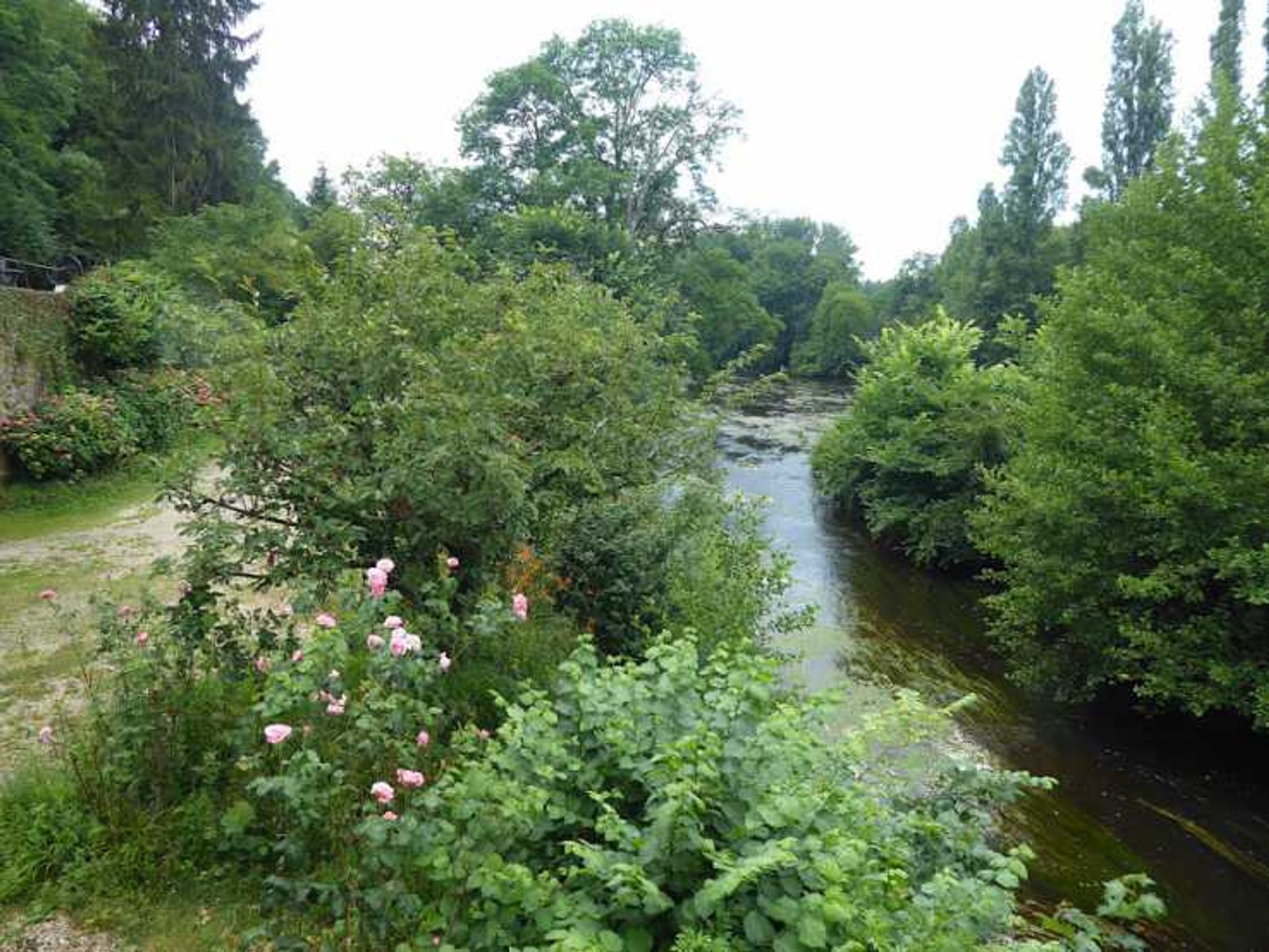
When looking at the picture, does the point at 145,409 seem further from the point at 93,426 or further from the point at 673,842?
the point at 673,842

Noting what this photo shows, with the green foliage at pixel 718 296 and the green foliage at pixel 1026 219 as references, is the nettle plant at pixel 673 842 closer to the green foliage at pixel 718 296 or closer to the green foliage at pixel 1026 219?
the green foliage at pixel 718 296

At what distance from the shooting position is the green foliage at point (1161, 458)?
21.9 feet

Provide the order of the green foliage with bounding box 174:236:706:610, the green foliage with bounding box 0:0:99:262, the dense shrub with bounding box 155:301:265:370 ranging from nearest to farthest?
the green foliage with bounding box 174:236:706:610 → the dense shrub with bounding box 155:301:265:370 → the green foliage with bounding box 0:0:99:262

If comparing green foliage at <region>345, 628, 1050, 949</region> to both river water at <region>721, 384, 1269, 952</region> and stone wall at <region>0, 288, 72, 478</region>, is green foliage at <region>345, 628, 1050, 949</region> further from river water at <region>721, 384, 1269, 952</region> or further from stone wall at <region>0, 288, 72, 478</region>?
stone wall at <region>0, 288, 72, 478</region>

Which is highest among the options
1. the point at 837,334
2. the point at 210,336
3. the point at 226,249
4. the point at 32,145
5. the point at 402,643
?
the point at 32,145

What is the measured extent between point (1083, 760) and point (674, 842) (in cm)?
689

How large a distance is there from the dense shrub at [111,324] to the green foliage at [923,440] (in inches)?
518

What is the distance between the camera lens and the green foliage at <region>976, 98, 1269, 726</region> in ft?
21.9

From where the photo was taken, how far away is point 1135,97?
28578 mm

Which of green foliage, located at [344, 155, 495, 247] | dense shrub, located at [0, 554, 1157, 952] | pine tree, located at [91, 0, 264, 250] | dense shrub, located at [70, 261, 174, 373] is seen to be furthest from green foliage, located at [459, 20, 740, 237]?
dense shrub, located at [0, 554, 1157, 952]

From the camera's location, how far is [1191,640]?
6906mm

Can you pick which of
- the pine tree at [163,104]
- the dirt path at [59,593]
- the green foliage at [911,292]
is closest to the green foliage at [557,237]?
the pine tree at [163,104]

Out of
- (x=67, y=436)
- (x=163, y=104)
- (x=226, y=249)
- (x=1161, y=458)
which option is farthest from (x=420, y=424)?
(x=163, y=104)

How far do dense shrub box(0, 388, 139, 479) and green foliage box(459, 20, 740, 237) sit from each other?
62.5 feet
